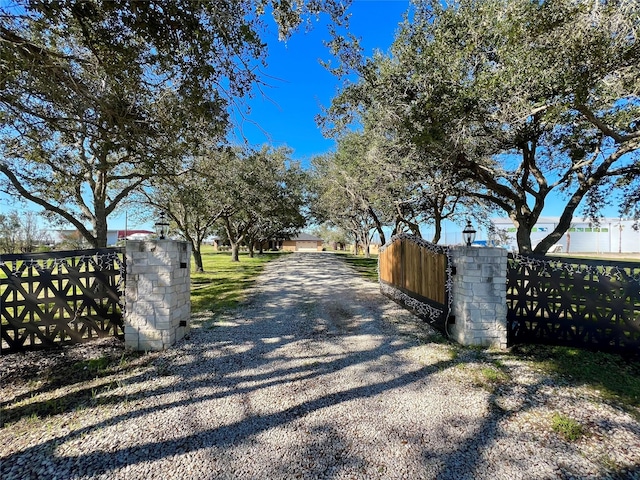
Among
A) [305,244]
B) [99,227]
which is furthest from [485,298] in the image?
[305,244]

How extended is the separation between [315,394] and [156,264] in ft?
9.19

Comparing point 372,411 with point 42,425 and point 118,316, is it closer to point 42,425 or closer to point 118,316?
point 42,425

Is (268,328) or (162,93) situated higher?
(162,93)

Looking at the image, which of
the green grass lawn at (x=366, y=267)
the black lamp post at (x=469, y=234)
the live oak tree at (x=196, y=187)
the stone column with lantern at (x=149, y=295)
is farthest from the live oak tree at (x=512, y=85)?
the green grass lawn at (x=366, y=267)

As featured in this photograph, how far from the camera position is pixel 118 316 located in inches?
175

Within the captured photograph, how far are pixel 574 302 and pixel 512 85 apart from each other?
3.26 metres

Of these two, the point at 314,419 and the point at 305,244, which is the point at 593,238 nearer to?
the point at 314,419

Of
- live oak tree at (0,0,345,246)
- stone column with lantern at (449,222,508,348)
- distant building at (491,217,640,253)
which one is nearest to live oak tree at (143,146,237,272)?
live oak tree at (0,0,345,246)

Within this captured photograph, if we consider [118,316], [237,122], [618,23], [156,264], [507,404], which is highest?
[618,23]

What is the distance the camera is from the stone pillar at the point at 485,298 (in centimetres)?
433

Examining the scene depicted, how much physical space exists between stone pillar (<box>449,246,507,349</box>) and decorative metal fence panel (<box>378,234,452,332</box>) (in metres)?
0.38

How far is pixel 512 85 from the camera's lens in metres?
4.59

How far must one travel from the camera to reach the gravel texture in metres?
2.10

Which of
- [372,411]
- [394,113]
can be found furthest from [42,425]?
[394,113]
